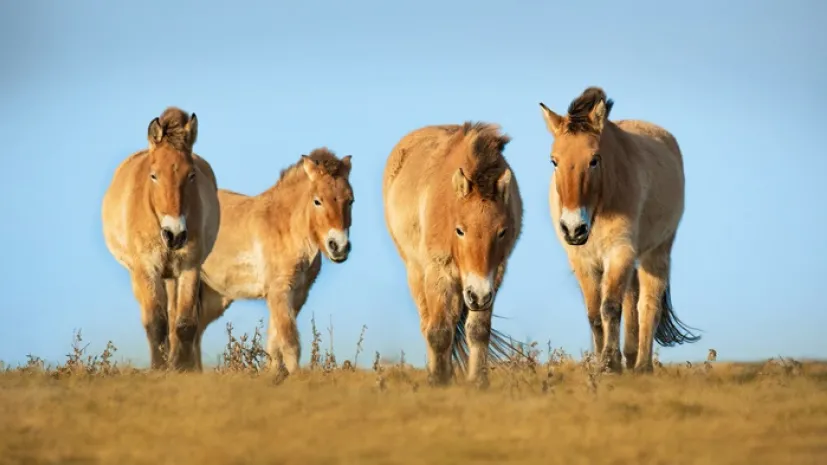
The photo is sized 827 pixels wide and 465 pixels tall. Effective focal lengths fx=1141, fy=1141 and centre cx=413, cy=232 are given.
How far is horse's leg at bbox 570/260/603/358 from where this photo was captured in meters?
12.6

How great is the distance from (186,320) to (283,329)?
194 cm

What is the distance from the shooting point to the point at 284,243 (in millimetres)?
15602

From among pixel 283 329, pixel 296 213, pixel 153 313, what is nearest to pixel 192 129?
pixel 153 313

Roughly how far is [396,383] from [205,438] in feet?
10.5

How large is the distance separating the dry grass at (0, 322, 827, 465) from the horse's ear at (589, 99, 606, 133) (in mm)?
2569

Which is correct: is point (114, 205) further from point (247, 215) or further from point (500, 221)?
point (500, 221)

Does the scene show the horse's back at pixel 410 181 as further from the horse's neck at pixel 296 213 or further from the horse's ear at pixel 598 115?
the horse's neck at pixel 296 213

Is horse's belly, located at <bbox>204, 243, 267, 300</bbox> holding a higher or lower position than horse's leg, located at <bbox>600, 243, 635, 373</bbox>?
higher

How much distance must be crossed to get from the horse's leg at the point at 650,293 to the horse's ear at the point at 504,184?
11.0 ft

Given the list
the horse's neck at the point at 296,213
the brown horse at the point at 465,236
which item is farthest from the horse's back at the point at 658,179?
the horse's neck at the point at 296,213

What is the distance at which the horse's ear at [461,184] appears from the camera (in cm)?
1014

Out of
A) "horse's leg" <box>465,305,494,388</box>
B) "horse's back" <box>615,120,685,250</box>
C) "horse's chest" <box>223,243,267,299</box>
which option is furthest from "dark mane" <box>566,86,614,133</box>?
"horse's chest" <box>223,243,267,299</box>

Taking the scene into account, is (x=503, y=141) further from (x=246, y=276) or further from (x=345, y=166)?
(x=246, y=276)

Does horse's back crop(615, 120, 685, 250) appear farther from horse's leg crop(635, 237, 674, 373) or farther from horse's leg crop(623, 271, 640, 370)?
horse's leg crop(623, 271, 640, 370)
